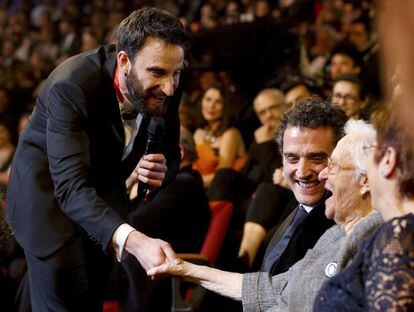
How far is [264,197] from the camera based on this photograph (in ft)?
14.8

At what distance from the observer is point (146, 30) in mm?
2537

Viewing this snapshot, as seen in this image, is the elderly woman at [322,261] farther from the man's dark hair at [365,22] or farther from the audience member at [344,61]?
the man's dark hair at [365,22]

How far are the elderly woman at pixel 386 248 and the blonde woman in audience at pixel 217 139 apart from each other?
3.71 meters

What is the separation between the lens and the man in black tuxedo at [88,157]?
96.1 inches

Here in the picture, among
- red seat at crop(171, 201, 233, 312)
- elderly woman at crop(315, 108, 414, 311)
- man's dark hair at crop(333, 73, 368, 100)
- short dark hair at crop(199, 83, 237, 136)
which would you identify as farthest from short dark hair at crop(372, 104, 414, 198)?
short dark hair at crop(199, 83, 237, 136)

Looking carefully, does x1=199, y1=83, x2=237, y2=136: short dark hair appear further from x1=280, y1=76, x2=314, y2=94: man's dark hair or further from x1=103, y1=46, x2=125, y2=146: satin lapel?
x1=103, y1=46, x2=125, y2=146: satin lapel

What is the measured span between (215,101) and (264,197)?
1.63 metres

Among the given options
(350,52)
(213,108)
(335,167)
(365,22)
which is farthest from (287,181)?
(365,22)

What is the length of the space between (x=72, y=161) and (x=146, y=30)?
1.67ft

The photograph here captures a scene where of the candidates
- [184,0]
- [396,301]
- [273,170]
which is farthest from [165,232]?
[184,0]

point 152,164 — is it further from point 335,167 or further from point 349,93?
point 349,93

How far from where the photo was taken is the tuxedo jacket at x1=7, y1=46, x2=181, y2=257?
242 centimetres

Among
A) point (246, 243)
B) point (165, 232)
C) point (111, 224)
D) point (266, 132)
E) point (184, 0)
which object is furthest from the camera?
point (184, 0)

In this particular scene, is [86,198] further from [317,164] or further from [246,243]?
[246,243]
